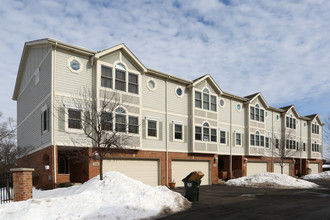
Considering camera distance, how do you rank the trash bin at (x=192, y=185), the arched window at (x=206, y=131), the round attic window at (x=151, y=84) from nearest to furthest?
the trash bin at (x=192, y=185)
the round attic window at (x=151, y=84)
the arched window at (x=206, y=131)

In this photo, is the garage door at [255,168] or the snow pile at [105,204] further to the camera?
Result: the garage door at [255,168]

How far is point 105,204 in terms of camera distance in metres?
10.8

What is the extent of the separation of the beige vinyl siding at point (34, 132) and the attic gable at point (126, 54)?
4809 millimetres

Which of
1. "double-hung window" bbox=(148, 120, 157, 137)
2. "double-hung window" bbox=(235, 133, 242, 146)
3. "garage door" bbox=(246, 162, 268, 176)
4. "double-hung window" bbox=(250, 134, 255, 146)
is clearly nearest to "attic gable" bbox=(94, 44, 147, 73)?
"double-hung window" bbox=(148, 120, 157, 137)

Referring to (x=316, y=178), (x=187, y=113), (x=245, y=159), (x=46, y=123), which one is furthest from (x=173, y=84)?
(x=316, y=178)

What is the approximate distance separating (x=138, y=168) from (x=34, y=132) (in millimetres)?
8497

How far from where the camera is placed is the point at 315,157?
44125mm

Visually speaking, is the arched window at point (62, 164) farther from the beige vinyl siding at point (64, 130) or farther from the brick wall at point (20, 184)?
the brick wall at point (20, 184)

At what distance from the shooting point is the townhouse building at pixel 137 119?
58.3ft

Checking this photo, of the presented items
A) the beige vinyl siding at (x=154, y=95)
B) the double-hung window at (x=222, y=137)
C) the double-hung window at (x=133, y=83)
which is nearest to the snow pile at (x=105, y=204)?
the double-hung window at (x=133, y=83)

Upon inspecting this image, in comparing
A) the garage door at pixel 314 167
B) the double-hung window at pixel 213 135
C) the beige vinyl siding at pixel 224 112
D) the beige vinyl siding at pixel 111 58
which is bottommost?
the garage door at pixel 314 167

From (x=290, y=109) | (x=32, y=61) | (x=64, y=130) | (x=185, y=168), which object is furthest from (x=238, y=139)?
(x=32, y=61)

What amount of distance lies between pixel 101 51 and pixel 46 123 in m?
6.09

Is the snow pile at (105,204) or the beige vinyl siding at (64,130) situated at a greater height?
the beige vinyl siding at (64,130)
